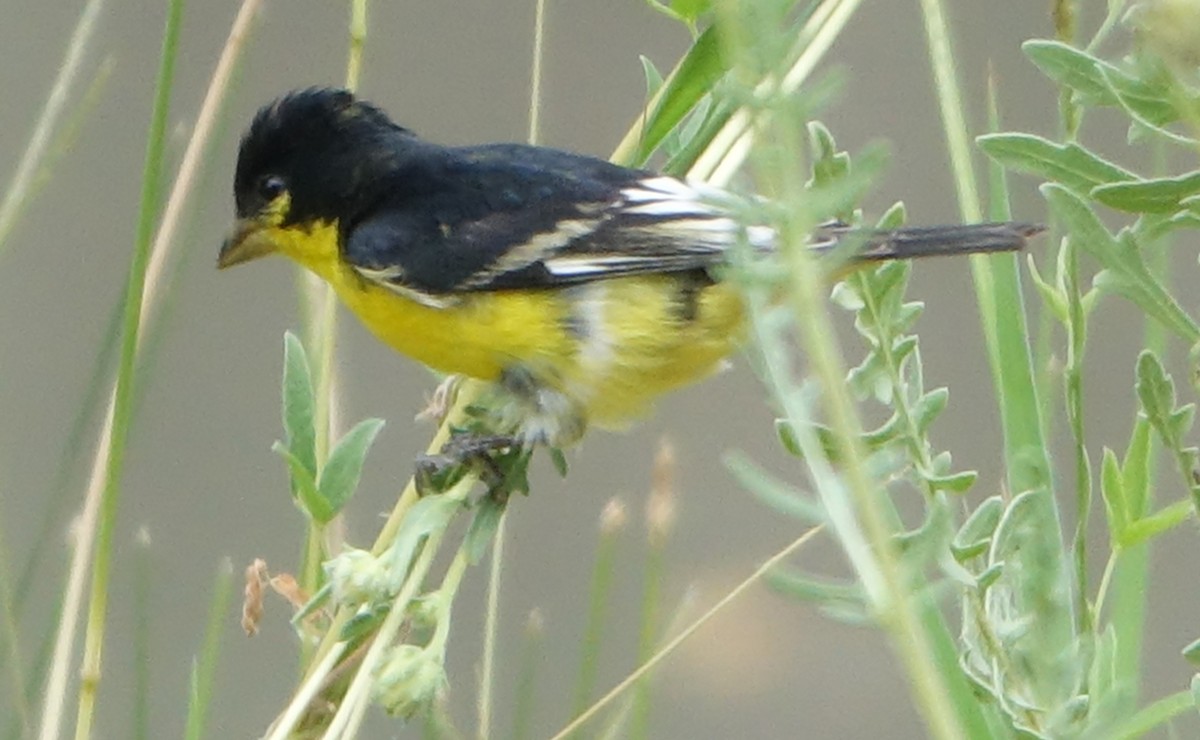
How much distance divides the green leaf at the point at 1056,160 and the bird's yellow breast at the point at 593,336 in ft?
2.68

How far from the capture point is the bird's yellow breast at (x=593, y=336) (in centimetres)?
159

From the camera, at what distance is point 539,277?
1.61m

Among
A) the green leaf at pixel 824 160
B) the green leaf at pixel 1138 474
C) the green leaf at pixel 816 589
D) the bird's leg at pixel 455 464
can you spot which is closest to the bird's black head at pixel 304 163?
the bird's leg at pixel 455 464

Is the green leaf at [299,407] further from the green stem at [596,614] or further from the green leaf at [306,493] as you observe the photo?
the green stem at [596,614]

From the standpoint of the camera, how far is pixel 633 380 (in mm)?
1622

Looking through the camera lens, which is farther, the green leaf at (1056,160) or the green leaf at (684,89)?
the green leaf at (684,89)

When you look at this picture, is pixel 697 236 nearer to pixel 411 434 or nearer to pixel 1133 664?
pixel 1133 664

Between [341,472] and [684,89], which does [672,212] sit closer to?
[684,89]

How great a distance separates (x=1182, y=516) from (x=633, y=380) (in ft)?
2.71

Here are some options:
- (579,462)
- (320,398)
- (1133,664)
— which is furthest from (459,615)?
(1133,664)

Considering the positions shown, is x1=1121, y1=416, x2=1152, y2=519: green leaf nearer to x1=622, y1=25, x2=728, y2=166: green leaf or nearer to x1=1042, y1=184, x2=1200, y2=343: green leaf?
x1=1042, y1=184, x2=1200, y2=343: green leaf

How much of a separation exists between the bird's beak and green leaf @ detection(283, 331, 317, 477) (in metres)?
0.69

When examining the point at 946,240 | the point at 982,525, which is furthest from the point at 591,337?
the point at 982,525

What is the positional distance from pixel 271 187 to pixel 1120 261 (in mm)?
1195
